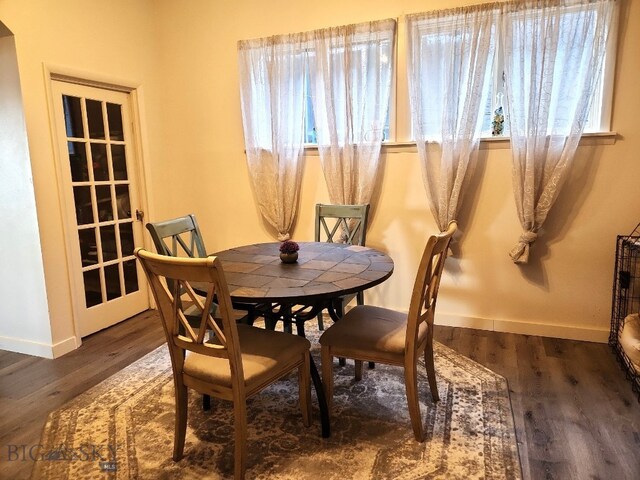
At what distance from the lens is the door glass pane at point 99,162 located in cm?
329

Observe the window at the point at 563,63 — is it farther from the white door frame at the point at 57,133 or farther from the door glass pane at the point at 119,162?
the door glass pane at the point at 119,162

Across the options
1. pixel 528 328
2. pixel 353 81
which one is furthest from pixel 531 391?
pixel 353 81

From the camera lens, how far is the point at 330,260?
2.35 meters

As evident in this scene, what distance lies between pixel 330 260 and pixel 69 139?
213 centimetres

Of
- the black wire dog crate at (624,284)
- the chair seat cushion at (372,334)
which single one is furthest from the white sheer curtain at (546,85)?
the chair seat cushion at (372,334)

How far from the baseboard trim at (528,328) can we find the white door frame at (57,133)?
8.59 feet

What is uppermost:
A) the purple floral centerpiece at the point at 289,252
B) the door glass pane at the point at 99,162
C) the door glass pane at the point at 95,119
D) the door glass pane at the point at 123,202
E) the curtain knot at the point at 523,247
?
the door glass pane at the point at 95,119

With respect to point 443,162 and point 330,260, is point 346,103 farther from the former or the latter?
point 330,260

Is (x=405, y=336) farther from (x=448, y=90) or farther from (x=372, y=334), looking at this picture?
(x=448, y=90)

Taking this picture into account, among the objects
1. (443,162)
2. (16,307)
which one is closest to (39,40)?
(16,307)

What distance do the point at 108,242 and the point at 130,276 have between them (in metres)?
0.38

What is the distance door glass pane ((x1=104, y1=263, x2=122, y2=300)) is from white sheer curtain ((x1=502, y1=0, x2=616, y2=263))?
3104 millimetres

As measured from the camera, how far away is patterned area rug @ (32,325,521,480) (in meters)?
1.78

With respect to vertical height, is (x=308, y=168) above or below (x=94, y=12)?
below
